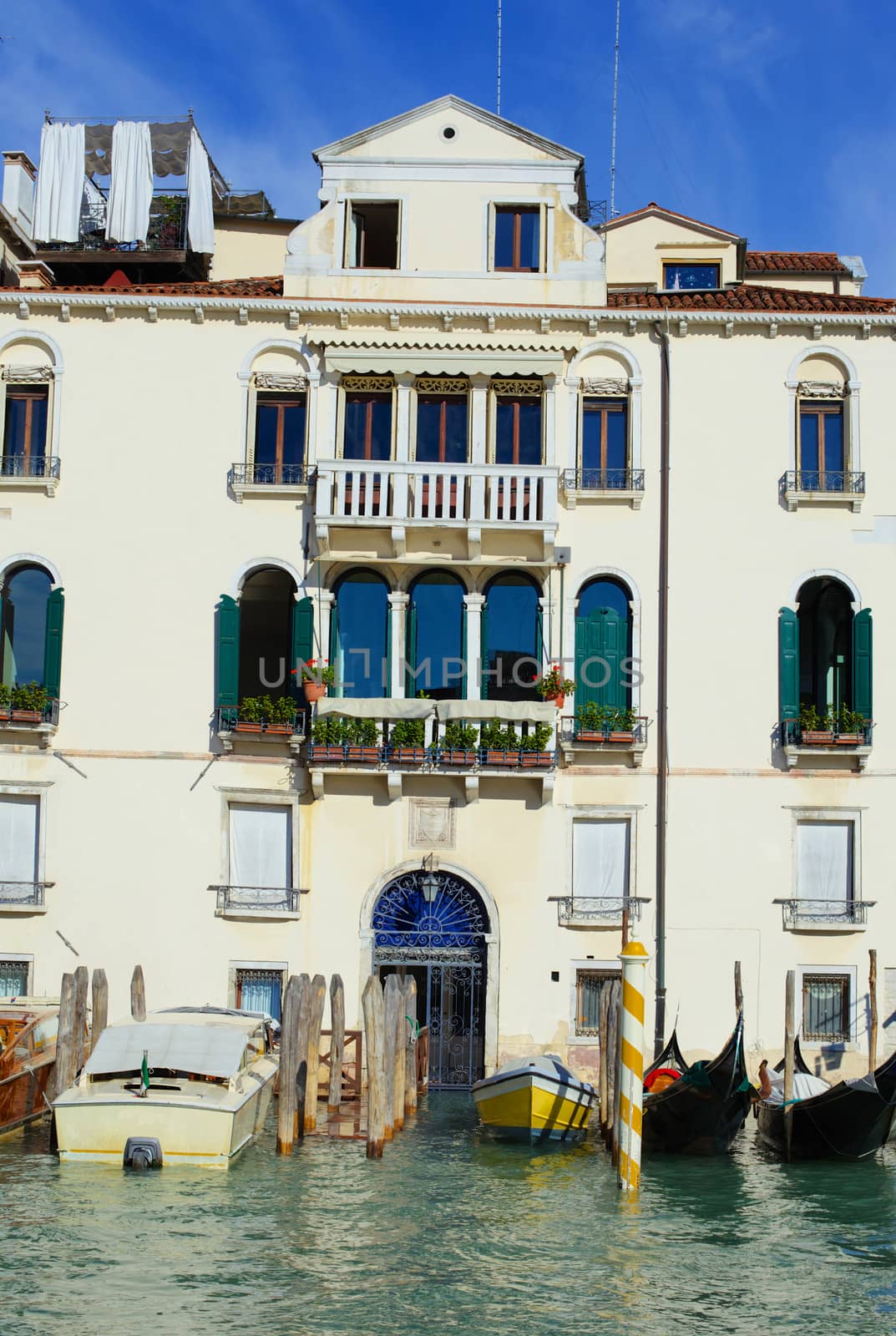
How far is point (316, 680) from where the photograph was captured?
21.0 m

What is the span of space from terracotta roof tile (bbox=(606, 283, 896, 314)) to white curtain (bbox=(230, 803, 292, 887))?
820 centimetres

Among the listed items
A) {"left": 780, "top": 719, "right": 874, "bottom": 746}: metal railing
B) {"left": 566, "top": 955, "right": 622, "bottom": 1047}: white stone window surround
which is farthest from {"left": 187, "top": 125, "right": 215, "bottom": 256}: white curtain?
{"left": 566, "top": 955, "right": 622, "bottom": 1047}: white stone window surround

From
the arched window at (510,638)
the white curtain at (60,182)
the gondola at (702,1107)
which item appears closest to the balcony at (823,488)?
the arched window at (510,638)

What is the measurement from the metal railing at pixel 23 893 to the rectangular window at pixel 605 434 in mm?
8956

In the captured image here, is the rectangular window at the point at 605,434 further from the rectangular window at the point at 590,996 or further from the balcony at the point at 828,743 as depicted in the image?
the rectangular window at the point at 590,996

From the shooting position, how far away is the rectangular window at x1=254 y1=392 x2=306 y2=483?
2178 cm

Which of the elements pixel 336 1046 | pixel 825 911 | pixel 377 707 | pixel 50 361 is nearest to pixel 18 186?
pixel 50 361

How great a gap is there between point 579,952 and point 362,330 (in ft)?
28.4

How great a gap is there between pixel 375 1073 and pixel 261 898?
503 centimetres

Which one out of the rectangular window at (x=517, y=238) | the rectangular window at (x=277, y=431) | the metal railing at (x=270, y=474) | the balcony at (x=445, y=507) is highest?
the rectangular window at (x=517, y=238)

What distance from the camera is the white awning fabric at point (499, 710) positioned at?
818 inches

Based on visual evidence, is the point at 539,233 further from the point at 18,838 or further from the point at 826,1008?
the point at 826,1008

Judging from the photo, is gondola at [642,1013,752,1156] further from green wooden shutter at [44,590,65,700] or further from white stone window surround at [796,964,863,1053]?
green wooden shutter at [44,590,65,700]

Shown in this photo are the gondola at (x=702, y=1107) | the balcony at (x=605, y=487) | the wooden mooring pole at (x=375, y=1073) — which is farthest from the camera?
the balcony at (x=605, y=487)
